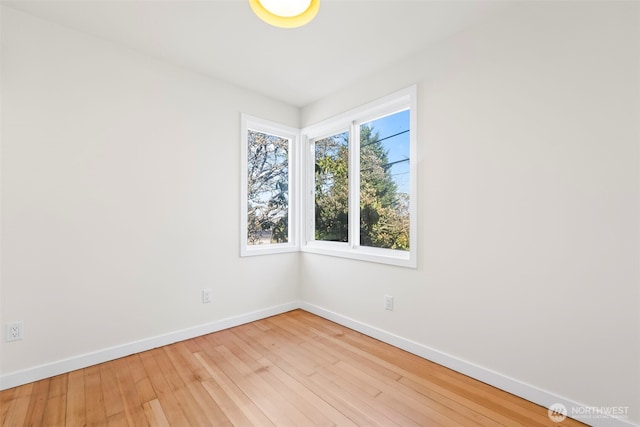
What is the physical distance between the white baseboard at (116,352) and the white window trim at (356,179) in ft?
3.42

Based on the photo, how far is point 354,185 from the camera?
2.98m

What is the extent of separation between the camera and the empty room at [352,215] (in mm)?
1538

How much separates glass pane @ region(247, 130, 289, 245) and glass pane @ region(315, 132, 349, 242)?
394mm

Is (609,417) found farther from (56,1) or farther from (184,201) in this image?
(56,1)

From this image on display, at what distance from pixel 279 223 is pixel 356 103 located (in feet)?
5.23

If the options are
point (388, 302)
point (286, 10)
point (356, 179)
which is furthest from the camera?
point (356, 179)

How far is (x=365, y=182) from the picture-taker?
2900 mm

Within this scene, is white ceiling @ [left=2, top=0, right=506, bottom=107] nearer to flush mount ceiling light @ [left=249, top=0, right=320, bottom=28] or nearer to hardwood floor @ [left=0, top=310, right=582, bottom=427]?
flush mount ceiling light @ [left=249, top=0, right=320, bottom=28]

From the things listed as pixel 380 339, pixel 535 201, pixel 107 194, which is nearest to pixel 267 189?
pixel 107 194

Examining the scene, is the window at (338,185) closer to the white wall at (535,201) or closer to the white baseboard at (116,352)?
the white wall at (535,201)

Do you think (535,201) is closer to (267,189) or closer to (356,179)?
(356,179)

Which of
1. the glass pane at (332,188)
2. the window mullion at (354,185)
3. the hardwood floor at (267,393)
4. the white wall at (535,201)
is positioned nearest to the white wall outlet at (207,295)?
the hardwood floor at (267,393)

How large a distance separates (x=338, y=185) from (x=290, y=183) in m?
0.64

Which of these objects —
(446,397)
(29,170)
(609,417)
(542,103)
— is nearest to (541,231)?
(542,103)
